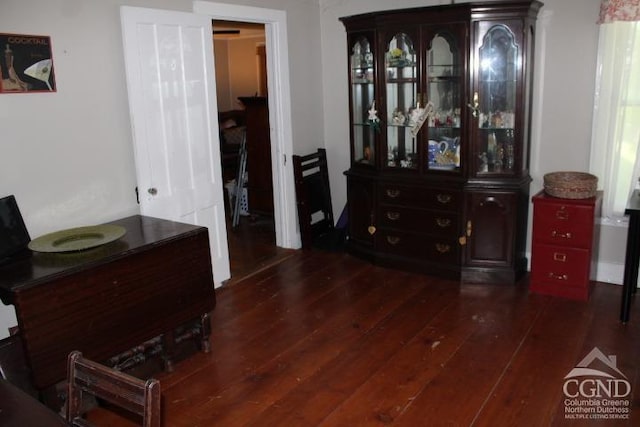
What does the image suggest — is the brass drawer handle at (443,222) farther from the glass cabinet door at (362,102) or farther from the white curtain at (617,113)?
the white curtain at (617,113)

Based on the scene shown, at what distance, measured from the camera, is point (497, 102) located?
3984 millimetres

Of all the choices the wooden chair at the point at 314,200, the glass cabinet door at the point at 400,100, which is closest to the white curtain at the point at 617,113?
the glass cabinet door at the point at 400,100

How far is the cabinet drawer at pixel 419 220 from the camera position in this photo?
4.17m

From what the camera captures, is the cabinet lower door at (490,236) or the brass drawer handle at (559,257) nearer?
the brass drawer handle at (559,257)

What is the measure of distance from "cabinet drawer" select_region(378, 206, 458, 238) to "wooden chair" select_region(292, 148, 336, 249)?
0.79 m

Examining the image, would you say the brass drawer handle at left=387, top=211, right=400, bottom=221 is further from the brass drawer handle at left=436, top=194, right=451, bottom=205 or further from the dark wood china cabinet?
the brass drawer handle at left=436, top=194, right=451, bottom=205

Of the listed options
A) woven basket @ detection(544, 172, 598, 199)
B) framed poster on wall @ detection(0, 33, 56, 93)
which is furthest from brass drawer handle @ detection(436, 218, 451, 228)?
framed poster on wall @ detection(0, 33, 56, 93)

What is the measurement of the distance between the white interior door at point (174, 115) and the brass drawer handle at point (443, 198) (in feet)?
5.31

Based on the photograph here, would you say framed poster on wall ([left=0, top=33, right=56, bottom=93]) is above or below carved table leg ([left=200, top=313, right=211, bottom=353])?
above

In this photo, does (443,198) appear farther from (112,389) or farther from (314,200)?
(112,389)

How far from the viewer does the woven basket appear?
373 centimetres

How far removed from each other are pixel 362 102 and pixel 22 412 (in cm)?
356

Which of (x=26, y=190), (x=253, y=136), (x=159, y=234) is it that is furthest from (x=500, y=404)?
(x=253, y=136)

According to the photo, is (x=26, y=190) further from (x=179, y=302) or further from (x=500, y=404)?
(x=500, y=404)
